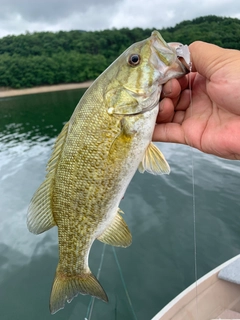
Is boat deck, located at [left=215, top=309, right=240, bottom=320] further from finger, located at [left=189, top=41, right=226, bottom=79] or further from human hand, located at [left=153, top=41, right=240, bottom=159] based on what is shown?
finger, located at [left=189, top=41, right=226, bottom=79]

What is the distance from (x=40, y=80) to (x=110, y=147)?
2816 inches

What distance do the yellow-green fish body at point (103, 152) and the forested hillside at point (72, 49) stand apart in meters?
59.2

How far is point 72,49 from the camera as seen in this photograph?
8444 centimetres

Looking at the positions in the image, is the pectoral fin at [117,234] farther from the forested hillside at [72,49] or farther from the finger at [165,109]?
the forested hillside at [72,49]

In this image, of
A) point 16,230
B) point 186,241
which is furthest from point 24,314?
point 186,241

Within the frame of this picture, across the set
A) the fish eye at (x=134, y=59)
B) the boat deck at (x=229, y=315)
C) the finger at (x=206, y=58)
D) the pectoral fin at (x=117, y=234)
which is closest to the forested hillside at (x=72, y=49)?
the boat deck at (x=229, y=315)

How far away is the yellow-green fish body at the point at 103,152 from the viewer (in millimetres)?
2211

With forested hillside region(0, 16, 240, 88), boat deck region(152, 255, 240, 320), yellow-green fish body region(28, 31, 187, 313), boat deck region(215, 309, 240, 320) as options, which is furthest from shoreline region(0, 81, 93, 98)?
yellow-green fish body region(28, 31, 187, 313)

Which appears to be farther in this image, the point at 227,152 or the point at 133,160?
the point at 227,152

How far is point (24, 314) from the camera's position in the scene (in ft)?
16.9

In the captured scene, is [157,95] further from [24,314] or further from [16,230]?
[16,230]

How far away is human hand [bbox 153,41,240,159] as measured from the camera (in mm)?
2465

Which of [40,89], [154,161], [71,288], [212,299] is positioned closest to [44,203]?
[71,288]

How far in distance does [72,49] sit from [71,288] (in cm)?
8920
